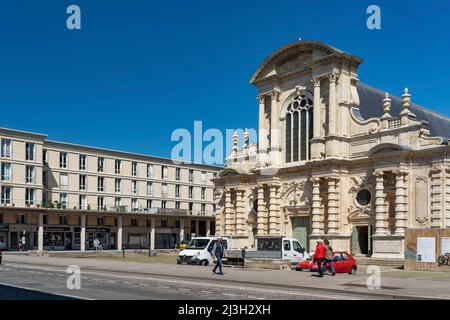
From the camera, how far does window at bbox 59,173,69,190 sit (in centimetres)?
7469

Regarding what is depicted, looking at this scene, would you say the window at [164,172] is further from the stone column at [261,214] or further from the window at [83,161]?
the stone column at [261,214]

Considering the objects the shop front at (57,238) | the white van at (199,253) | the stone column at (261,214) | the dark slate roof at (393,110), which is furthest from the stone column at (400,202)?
the shop front at (57,238)

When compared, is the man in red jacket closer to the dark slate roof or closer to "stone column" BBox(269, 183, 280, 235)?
the dark slate roof

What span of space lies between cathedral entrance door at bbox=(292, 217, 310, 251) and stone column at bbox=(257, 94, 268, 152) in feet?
22.2

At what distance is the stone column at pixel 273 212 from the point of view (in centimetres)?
4791

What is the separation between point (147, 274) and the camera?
26.6 metres

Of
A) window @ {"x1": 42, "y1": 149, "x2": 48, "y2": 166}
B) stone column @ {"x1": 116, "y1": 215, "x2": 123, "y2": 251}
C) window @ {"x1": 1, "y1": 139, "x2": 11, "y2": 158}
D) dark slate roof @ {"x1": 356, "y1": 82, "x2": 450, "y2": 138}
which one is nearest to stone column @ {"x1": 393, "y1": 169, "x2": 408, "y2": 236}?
dark slate roof @ {"x1": 356, "y1": 82, "x2": 450, "y2": 138}

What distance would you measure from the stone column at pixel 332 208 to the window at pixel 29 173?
40.5m

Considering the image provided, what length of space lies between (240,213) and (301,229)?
22.7 feet

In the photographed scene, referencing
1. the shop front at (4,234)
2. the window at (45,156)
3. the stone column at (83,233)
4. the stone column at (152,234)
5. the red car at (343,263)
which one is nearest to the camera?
the red car at (343,263)

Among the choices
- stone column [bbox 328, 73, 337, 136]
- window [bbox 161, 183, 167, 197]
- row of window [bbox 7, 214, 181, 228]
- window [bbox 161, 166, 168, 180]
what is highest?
stone column [bbox 328, 73, 337, 136]
